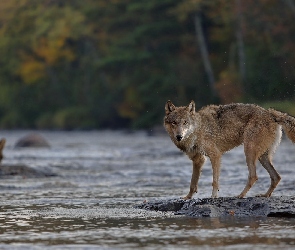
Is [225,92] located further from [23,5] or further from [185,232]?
[185,232]

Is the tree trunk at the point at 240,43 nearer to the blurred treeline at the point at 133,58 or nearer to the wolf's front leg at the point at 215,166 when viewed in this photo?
the blurred treeline at the point at 133,58

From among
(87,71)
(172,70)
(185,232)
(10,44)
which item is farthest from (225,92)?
(185,232)

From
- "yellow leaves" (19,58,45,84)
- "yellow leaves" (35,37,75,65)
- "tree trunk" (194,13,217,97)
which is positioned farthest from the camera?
"yellow leaves" (19,58,45,84)

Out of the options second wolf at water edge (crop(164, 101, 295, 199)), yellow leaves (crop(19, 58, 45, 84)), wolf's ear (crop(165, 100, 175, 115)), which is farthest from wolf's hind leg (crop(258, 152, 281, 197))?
yellow leaves (crop(19, 58, 45, 84))

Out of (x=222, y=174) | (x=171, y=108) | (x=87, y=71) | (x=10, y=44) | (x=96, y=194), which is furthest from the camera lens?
(x=10, y=44)

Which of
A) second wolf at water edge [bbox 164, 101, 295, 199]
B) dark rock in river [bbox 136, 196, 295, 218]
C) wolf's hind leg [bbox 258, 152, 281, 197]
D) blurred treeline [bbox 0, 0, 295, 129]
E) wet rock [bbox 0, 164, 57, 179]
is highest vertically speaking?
blurred treeline [bbox 0, 0, 295, 129]

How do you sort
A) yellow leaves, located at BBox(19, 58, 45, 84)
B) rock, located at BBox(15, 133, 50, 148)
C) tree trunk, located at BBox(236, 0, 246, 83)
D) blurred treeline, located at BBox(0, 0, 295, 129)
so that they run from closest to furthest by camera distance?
1. rock, located at BBox(15, 133, 50, 148)
2. blurred treeline, located at BBox(0, 0, 295, 129)
3. tree trunk, located at BBox(236, 0, 246, 83)
4. yellow leaves, located at BBox(19, 58, 45, 84)

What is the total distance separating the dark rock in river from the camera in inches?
439

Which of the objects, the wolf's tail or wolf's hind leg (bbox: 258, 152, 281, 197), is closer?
the wolf's tail

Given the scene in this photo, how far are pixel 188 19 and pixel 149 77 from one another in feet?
17.1

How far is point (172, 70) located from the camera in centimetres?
5828

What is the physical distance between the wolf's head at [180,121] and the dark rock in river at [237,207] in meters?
0.96

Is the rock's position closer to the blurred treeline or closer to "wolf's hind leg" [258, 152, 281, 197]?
the blurred treeline

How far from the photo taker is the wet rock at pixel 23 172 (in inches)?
754
